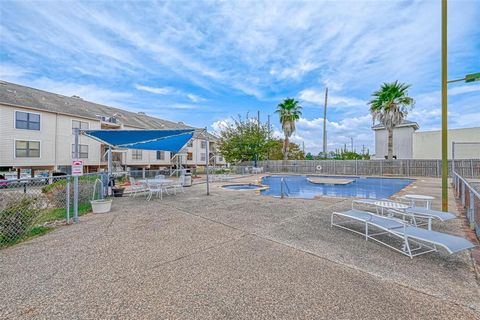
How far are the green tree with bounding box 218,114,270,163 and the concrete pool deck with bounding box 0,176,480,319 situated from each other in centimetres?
2203

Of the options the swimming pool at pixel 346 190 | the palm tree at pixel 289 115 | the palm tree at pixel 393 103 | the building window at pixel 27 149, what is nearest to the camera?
the swimming pool at pixel 346 190

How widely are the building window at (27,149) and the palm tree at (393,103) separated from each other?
101 feet

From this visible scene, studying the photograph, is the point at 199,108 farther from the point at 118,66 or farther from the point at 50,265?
the point at 50,265

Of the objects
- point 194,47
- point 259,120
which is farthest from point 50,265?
point 259,120

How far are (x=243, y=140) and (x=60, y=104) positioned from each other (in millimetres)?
18998

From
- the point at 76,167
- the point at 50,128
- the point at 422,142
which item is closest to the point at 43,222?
the point at 76,167

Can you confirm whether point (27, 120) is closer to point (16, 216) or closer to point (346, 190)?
point (16, 216)

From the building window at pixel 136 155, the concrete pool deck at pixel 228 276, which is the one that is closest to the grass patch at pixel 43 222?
the concrete pool deck at pixel 228 276

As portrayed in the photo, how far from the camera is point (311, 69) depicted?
1719cm

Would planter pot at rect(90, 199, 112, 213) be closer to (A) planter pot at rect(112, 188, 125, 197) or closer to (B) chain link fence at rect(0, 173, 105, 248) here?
(B) chain link fence at rect(0, 173, 105, 248)

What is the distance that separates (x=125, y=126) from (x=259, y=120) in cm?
1642

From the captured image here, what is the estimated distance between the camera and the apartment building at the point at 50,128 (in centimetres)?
1780

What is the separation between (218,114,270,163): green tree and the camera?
26906 mm

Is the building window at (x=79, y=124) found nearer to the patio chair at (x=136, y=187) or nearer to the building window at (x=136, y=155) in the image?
the building window at (x=136, y=155)
